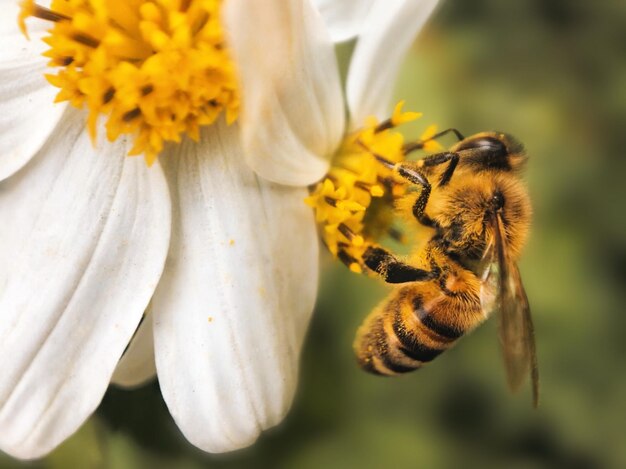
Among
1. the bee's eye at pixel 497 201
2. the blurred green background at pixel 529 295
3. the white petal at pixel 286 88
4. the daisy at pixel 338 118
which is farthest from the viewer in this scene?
the blurred green background at pixel 529 295

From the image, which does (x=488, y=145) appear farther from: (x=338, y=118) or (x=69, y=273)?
(x=69, y=273)

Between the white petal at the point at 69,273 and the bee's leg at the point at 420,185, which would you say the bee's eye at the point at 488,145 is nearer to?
the bee's leg at the point at 420,185

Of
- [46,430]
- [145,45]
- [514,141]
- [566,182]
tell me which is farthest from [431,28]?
[46,430]

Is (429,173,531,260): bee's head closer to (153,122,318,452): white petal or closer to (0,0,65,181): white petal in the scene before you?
(153,122,318,452): white petal

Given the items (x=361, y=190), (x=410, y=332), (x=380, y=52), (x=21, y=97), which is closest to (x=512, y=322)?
(x=410, y=332)

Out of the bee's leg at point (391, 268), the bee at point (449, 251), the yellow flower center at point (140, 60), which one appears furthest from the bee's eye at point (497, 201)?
the yellow flower center at point (140, 60)

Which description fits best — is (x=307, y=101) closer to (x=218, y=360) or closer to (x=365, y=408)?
(x=218, y=360)

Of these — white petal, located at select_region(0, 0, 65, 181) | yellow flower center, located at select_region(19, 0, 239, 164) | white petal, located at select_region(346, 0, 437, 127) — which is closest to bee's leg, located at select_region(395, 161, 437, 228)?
white petal, located at select_region(346, 0, 437, 127)
